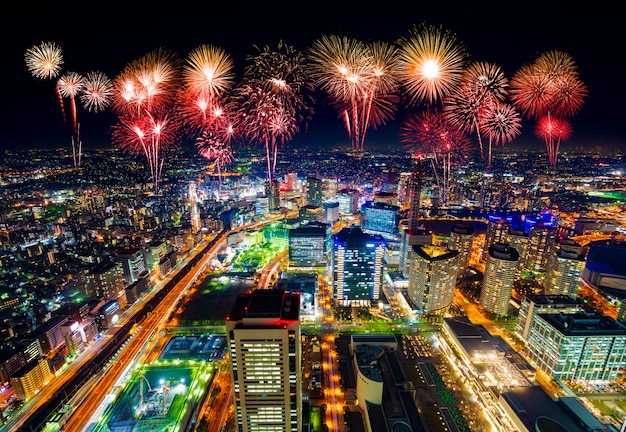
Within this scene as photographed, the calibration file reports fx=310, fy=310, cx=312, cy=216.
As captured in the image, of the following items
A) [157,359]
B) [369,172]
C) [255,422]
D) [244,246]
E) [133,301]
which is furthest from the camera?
[369,172]

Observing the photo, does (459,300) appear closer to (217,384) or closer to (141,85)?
(217,384)

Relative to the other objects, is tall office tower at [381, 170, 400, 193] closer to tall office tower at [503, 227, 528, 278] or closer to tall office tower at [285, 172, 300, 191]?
tall office tower at [285, 172, 300, 191]

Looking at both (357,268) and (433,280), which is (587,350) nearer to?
(433,280)

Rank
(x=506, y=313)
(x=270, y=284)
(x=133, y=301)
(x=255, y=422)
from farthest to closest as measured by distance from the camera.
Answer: (x=270, y=284)
(x=133, y=301)
(x=506, y=313)
(x=255, y=422)

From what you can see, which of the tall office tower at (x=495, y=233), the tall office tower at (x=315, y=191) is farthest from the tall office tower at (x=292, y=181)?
the tall office tower at (x=495, y=233)

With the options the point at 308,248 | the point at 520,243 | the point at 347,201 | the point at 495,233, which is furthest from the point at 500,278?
the point at 347,201

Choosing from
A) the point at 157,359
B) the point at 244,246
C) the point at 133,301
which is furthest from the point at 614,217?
the point at 133,301
